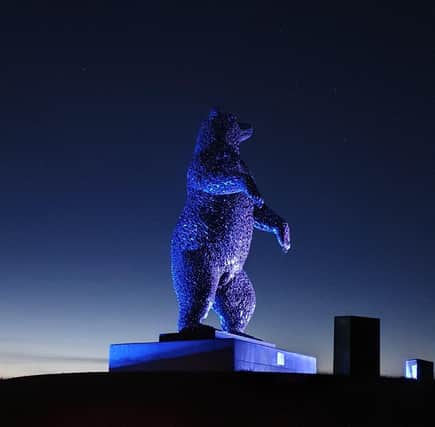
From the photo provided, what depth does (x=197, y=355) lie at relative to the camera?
9.80m

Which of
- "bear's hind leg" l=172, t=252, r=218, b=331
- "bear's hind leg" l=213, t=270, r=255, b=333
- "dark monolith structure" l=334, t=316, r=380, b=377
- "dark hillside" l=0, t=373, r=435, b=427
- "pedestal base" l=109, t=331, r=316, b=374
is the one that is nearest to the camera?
"dark hillside" l=0, t=373, r=435, b=427

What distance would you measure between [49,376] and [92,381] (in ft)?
3.12

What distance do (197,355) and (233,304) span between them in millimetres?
1321

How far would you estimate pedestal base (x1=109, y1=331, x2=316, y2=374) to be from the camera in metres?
9.71

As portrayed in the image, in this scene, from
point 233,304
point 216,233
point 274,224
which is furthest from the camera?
point 274,224

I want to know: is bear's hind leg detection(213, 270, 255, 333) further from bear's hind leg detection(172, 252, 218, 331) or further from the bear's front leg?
the bear's front leg

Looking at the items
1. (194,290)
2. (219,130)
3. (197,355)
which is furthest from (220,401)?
(219,130)

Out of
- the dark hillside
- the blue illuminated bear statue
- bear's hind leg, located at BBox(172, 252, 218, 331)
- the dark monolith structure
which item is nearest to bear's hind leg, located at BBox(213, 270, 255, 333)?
the blue illuminated bear statue

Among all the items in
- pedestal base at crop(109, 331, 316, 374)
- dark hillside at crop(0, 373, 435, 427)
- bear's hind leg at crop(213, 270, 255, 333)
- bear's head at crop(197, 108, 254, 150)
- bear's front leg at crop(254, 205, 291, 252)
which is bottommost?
dark hillside at crop(0, 373, 435, 427)

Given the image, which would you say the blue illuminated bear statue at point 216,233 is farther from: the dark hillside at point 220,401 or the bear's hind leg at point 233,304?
the dark hillside at point 220,401

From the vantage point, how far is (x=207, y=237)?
10.4 meters

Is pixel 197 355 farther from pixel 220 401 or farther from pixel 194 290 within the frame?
pixel 220 401

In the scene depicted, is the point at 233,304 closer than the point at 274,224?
Yes

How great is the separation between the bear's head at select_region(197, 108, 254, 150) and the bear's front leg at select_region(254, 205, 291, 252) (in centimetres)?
99
